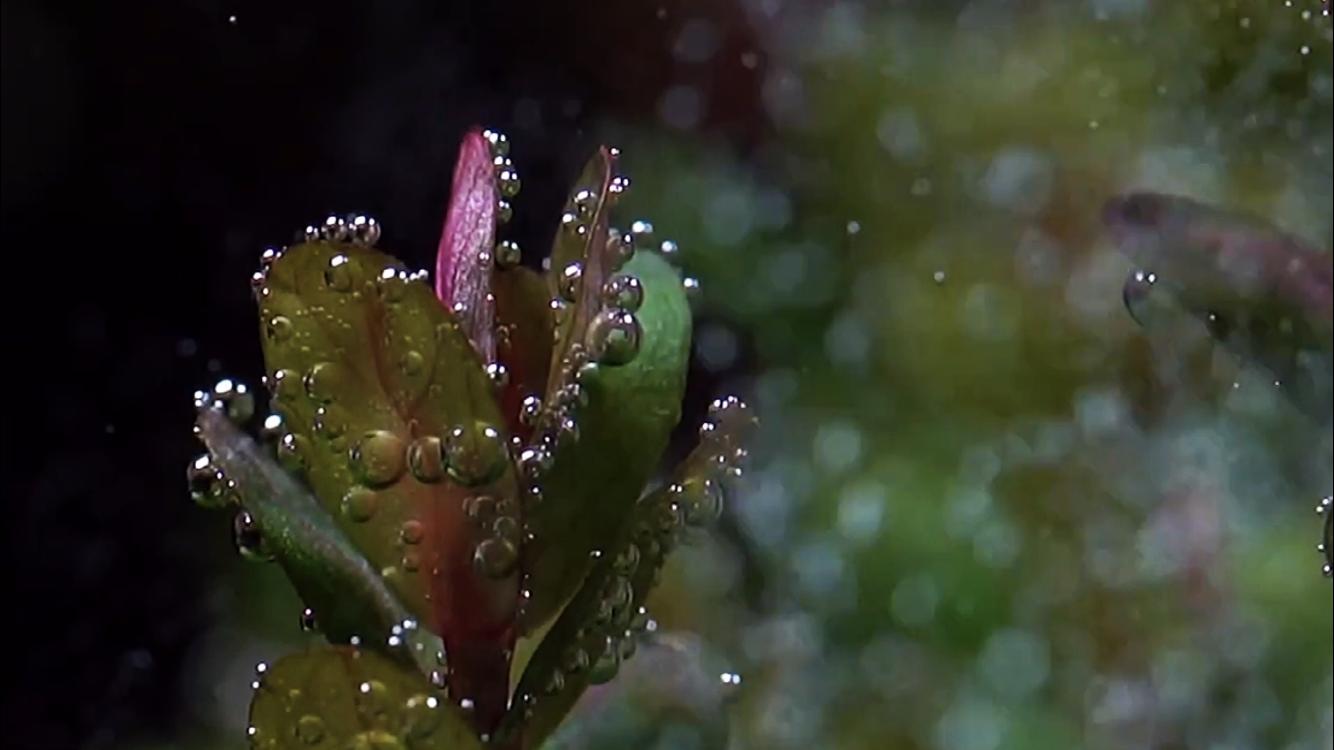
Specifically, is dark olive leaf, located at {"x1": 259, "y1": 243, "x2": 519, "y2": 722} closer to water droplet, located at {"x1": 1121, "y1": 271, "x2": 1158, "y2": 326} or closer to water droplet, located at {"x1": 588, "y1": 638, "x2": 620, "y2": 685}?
water droplet, located at {"x1": 588, "y1": 638, "x2": 620, "y2": 685}

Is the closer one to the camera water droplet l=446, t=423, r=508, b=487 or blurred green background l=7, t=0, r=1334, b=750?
water droplet l=446, t=423, r=508, b=487

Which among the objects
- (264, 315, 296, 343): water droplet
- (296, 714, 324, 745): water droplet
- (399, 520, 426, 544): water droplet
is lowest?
(296, 714, 324, 745): water droplet

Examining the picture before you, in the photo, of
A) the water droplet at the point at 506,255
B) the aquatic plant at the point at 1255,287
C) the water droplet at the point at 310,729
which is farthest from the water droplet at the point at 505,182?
the aquatic plant at the point at 1255,287

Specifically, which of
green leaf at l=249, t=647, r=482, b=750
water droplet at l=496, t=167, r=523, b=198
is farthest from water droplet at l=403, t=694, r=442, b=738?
water droplet at l=496, t=167, r=523, b=198

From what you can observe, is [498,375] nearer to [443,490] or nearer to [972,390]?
[443,490]

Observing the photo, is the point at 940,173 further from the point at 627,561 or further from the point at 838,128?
the point at 627,561

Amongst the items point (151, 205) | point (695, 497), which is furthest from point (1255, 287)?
point (151, 205)
